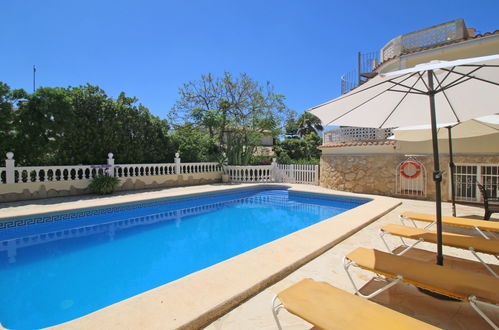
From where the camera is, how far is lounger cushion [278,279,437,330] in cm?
169

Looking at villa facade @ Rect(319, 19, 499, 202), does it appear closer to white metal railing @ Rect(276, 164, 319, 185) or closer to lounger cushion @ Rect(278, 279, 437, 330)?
white metal railing @ Rect(276, 164, 319, 185)

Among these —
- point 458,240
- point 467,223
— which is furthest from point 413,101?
point 467,223

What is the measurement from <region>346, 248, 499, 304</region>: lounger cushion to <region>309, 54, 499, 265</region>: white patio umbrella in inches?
21.1

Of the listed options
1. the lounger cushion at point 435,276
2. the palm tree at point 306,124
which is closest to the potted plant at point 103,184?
the lounger cushion at point 435,276

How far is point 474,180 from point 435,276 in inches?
373

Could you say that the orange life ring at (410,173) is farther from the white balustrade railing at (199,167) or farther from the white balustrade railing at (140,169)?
the white balustrade railing at (140,169)

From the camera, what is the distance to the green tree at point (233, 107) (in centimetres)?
1697

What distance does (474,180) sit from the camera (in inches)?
367

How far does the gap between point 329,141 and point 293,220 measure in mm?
6253

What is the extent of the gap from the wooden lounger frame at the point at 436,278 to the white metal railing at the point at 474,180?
892 centimetres

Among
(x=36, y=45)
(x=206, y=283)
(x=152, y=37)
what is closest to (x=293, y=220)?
(x=206, y=283)

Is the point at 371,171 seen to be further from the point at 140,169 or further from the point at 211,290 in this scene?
the point at 140,169

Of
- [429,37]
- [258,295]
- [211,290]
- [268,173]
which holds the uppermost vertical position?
[429,37]

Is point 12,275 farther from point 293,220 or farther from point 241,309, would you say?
point 293,220
